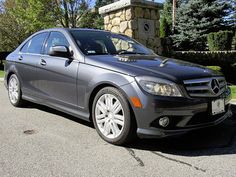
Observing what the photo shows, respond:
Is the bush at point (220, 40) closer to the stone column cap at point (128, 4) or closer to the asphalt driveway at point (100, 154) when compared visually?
the stone column cap at point (128, 4)

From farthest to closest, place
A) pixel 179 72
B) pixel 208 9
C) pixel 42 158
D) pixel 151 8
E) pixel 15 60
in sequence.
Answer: pixel 208 9
pixel 151 8
pixel 15 60
pixel 179 72
pixel 42 158

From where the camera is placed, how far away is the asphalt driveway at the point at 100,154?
3061 mm

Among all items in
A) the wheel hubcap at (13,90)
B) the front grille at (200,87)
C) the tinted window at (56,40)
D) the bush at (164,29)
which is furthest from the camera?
the bush at (164,29)

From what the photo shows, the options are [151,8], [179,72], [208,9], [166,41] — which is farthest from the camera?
[208,9]

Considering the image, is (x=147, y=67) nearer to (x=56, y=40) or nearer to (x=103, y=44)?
(x=103, y=44)

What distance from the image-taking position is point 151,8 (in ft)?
33.3

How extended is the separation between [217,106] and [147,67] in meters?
0.97

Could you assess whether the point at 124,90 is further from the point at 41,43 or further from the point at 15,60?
the point at 15,60

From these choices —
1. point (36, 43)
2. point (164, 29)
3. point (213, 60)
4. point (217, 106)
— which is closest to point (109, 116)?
point (217, 106)

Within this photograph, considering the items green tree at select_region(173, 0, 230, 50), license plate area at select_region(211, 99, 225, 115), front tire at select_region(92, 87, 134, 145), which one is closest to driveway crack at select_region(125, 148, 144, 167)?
front tire at select_region(92, 87, 134, 145)

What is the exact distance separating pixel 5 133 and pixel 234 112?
3.72 m

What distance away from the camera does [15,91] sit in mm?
5938

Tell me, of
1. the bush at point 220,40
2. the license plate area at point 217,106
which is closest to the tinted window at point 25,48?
the license plate area at point 217,106

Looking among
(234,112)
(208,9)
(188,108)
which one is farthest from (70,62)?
(208,9)
